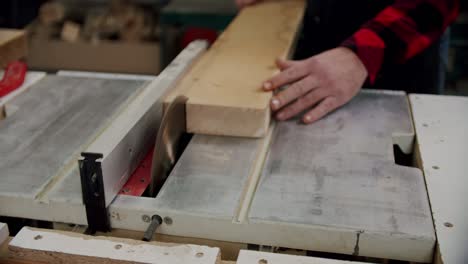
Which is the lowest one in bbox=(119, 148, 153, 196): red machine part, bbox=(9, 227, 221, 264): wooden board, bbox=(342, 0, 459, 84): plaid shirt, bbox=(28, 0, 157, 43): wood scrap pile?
bbox=(28, 0, 157, 43): wood scrap pile

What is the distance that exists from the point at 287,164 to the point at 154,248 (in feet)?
1.14

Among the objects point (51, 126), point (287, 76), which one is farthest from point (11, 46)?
point (287, 76)

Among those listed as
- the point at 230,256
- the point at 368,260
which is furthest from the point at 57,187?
the point at 368,260

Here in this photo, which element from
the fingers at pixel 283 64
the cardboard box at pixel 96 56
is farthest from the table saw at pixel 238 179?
the cardboard box at pixel 96 56

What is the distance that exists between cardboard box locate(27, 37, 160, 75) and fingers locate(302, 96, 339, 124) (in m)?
2.12

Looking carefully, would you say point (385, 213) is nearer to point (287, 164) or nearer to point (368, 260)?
point (368, 260)

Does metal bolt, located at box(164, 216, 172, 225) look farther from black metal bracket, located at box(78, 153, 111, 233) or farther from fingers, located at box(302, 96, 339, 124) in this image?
fingers, located at box(302, 96, 339, 124)

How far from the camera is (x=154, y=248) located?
2.79 feet

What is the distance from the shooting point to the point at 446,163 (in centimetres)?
109

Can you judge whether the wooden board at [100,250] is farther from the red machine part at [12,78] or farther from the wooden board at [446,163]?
the red machine part at [12,78]

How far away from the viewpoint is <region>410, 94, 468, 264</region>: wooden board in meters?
0.86

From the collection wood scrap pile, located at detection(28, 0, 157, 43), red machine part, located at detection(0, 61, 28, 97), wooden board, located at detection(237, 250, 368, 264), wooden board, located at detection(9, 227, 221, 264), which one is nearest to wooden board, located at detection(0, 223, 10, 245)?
wooden board, located at detection(9, 227, 221, 264)

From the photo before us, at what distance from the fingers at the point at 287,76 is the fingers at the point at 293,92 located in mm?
16

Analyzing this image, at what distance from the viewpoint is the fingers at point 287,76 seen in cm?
127
